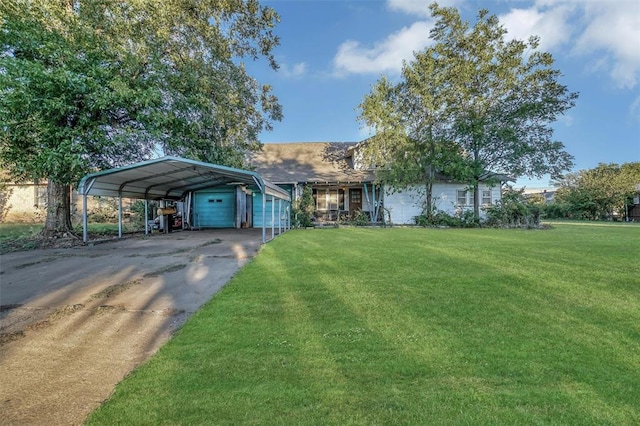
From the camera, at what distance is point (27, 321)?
13.1 ft

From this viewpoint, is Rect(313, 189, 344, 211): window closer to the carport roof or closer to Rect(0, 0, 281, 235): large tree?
the carport roof

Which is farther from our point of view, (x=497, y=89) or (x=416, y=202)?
(x=416, y=202)

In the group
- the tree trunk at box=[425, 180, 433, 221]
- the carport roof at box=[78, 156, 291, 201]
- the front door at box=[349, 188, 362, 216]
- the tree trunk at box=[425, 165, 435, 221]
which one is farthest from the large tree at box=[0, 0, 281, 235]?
the tree trunk at box=[425, 180, 433, 221]

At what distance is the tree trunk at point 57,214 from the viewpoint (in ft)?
37.3

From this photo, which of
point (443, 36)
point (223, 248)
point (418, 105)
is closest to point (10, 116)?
point (223, 248)

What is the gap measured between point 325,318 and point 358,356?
1.02 m

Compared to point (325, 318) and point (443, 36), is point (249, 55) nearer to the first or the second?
point (443, 36)

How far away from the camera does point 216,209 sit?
19688 millimetres

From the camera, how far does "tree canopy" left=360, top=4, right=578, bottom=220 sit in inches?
675

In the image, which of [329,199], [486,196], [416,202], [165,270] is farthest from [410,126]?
[165,270]

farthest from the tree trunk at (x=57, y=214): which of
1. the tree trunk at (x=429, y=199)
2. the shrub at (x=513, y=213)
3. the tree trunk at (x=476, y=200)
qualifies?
the shrub at (x=513, y=213)

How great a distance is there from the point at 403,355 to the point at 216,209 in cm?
1820

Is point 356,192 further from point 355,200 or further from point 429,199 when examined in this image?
point 429,199

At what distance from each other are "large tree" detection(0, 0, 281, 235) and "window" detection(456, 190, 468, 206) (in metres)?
13.5
